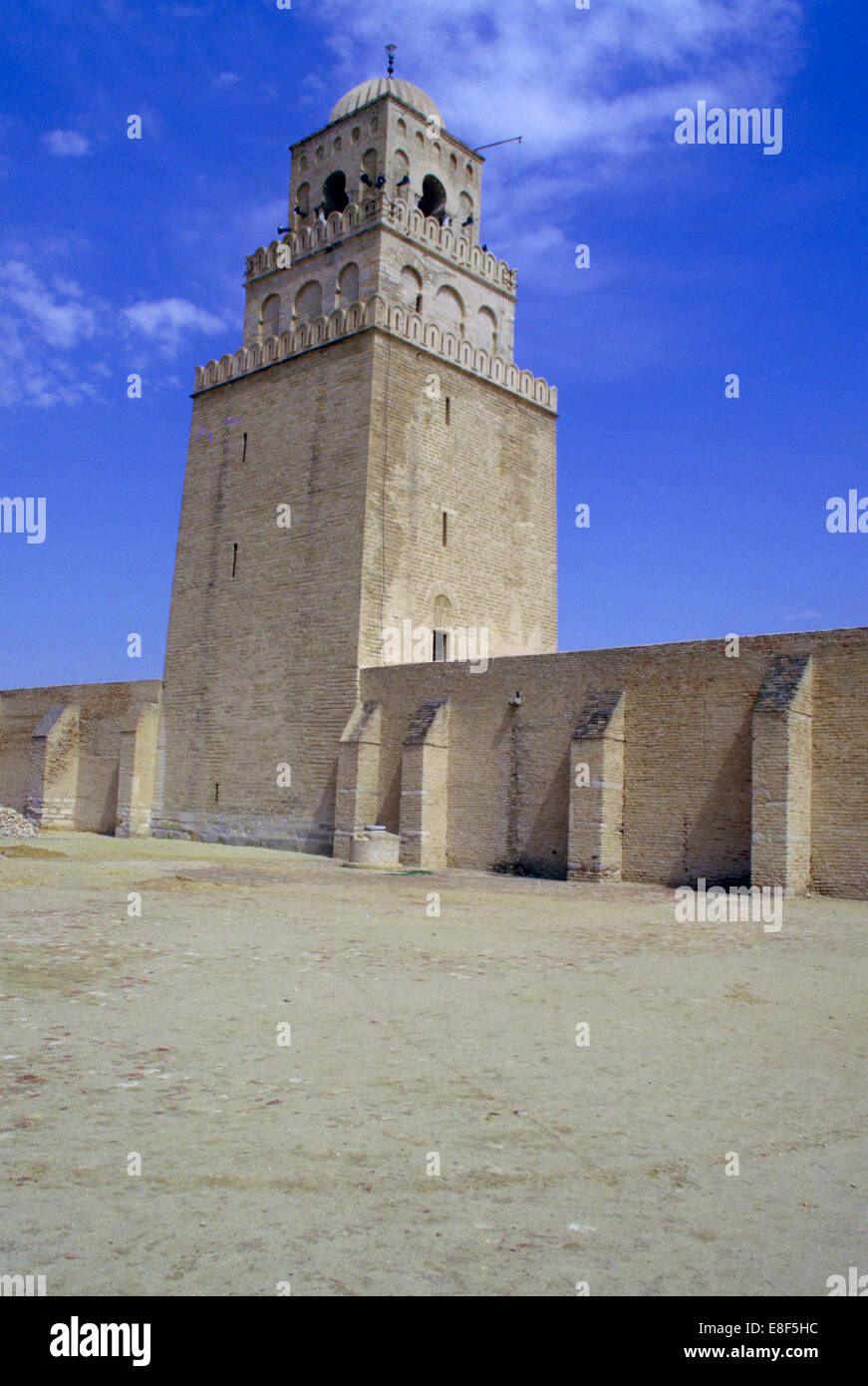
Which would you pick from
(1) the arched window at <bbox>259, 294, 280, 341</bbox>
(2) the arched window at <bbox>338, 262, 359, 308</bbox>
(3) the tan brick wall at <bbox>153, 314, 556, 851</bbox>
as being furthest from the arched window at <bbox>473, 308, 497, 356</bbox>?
(1) the arched window at <bbox>259, 294, 280, 341</bbox>

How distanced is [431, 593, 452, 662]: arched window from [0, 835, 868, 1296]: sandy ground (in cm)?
1470

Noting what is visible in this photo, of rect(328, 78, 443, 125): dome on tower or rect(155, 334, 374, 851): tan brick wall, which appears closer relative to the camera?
rect(155, 334, 374, 851): tan brick wall

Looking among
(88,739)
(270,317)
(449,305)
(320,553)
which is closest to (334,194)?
(270,317)

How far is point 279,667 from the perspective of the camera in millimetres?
23875

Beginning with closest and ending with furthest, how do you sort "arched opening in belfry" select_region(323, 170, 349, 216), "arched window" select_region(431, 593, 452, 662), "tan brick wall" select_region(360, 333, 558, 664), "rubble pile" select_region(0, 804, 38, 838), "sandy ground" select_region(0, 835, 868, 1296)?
"sandy ground" select_region(0, 835, 868, 1296) < "tan brick wall" select_region(360, 333, 558, 664) < "arched window" select_region(431, 593, 452, 662) < "rubble pile" select_region(0, 804, 38, 838) < "arched opening in belfry" select_region(323, 170, 349, 216)

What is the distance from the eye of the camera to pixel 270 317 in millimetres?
27672

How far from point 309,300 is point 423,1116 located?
2535cm

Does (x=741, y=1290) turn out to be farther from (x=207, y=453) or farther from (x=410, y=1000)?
(x=207, y=453)

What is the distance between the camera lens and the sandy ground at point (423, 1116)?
3314mm

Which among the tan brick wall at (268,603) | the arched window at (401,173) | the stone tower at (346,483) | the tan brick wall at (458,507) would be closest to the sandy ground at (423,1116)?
the tan brick wall at (268,603)

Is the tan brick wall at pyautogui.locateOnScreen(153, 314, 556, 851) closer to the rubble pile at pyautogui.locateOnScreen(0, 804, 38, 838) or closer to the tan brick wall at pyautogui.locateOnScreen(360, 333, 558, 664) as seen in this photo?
the tan brick wall at pyautogui.locateOnScreen(360, 333, 558, 664)

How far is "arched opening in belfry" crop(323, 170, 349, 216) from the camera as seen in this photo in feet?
89.4

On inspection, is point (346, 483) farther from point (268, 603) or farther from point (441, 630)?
point (441, 630)

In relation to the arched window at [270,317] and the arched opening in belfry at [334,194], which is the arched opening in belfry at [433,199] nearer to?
the arched opening in belfry at [334,194]
